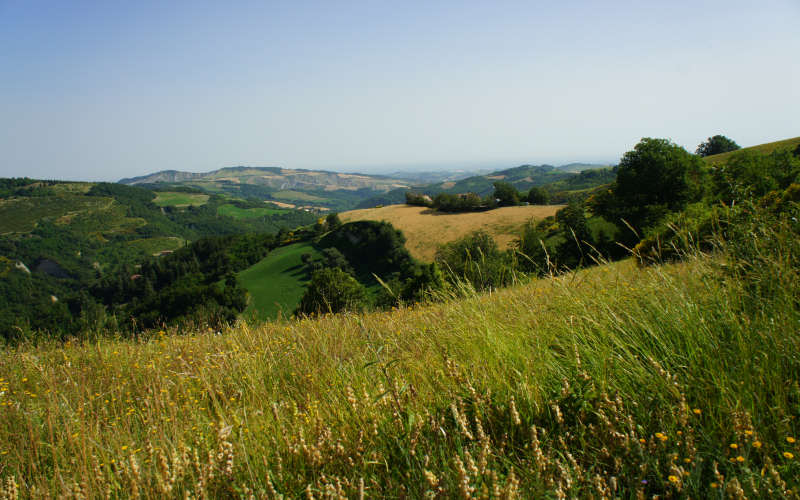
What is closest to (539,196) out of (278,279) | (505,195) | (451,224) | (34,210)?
(505,195)

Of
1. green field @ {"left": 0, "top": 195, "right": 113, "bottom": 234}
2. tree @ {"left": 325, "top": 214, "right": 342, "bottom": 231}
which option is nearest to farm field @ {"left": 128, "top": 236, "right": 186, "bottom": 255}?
green field @ {"left": 0, "top": 195, "right": 113, "bottom": 234}

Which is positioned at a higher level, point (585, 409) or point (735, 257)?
point (735, 257)

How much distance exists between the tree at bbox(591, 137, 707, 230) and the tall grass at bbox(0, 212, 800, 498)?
3064 cm

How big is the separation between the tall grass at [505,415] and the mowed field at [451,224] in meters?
49.8

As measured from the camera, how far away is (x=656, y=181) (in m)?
28.6

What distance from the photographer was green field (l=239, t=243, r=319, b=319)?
57.4 m

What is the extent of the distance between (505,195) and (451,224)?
17.4 metres

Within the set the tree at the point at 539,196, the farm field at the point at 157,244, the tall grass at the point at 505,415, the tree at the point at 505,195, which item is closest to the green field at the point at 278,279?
the tree at the point at 505,195

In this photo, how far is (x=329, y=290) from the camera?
74.5ft

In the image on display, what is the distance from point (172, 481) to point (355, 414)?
91 centimetres

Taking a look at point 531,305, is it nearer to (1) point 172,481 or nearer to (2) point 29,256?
(1) point 172,481

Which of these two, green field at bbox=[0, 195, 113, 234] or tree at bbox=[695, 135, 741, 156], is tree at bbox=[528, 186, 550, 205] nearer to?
tree at bbox=[695, 135, 741, 156]

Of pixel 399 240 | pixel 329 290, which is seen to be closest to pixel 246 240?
pixel 399 240

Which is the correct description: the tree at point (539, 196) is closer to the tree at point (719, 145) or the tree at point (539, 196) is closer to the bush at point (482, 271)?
the tree at point (719, 145)
